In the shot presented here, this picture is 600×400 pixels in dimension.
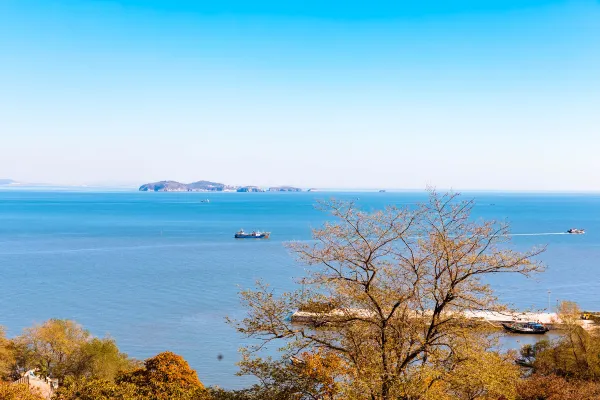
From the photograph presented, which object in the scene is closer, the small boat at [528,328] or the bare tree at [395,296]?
the bare tree at [395,296]

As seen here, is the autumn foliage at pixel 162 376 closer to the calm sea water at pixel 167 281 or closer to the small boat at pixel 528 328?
the calm sea water at pixel 167 281

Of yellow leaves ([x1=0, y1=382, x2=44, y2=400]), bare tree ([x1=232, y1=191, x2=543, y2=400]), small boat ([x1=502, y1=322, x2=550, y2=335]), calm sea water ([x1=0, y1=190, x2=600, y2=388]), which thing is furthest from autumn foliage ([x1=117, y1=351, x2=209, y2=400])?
small boat ([x1=502, y1=322, x2=550, y2=335])

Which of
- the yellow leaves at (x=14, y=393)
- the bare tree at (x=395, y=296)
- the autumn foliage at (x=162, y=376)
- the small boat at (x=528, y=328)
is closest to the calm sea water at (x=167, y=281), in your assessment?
the small boat at (x=528, y=328)

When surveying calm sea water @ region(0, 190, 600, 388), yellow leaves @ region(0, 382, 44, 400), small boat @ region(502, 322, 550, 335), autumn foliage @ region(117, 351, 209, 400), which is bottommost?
small boat @ region(502, 322, 550, 335)

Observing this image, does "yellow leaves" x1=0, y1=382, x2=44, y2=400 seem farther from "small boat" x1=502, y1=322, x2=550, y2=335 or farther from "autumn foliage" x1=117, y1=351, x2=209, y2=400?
"small boat" x1=502, y1=322, x2=550, y2=335

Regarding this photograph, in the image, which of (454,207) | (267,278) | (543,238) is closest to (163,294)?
(267,278)

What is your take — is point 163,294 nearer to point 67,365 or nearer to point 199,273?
point 199,273

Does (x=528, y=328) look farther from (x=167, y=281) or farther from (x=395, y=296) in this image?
(x=395, y=296)
